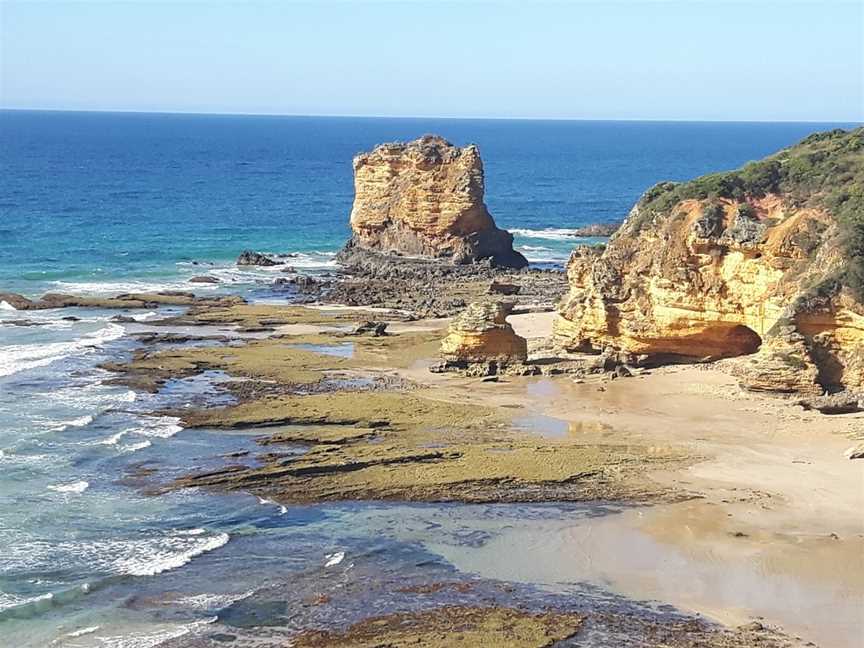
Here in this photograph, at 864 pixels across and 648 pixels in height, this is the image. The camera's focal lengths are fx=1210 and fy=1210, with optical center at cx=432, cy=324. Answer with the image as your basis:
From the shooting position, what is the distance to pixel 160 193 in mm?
115312

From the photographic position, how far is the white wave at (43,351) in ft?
140

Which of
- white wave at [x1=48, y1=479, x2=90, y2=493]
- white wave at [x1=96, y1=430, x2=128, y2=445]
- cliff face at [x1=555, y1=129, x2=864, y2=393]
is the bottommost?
white wave at [x1=96, y1=430, x2=128, y2=445]

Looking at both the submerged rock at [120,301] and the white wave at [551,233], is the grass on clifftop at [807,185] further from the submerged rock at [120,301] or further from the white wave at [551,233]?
the white wave at [551,233]

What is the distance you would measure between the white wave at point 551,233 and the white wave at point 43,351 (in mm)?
43881

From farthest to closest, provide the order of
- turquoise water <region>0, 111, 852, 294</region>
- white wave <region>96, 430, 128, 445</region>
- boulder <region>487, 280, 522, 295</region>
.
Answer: turquoise water <region>0, 111, 852, 294</region> → boulder <region>487, 280, 522, 295</region> → white wave <region>96, 430, 128, 445</region>

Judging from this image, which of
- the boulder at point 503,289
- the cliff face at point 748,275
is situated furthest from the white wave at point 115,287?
the cliff face at point 748,275

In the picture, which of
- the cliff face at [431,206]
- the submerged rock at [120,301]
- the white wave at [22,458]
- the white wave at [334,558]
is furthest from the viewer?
the cliff face at [431,206]

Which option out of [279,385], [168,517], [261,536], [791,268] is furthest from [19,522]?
[791,268]

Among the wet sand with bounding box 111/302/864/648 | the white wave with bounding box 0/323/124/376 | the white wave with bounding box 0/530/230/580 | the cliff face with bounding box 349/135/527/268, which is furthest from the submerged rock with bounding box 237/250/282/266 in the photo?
the white wave with bounding box 0/530/230/580

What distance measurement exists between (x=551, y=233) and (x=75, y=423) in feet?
194

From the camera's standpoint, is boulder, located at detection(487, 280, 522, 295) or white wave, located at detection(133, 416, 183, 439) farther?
boulder, located at detection(487, 280, 522, 295)

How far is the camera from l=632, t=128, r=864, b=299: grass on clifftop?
37.2m

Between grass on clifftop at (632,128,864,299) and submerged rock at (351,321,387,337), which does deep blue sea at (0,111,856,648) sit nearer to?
submerged rock at (351,321,387,337)

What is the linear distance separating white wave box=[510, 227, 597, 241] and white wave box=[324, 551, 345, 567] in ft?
206
